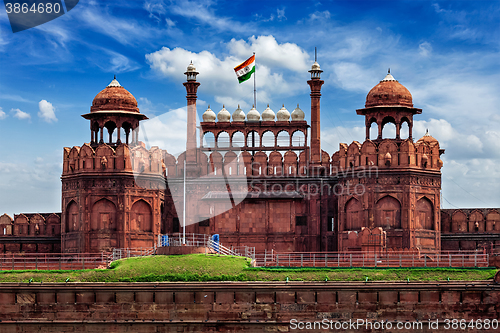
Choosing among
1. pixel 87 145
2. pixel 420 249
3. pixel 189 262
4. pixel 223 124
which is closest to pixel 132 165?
pixel 87 145

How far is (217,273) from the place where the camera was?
44406 mm

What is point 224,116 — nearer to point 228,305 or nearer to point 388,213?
point 388,213

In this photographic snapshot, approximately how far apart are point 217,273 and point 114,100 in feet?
73.6

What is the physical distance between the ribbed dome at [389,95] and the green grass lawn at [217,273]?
60.6ft

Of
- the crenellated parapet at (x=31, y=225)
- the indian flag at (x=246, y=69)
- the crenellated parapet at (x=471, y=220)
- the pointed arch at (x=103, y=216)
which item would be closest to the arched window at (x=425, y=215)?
the crenellated parapet at (x=471, y=220)

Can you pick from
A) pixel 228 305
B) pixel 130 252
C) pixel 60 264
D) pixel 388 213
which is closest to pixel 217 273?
pixel 228 305

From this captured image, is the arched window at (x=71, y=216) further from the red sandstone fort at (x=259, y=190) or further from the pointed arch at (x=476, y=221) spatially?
the pointed arch at (x=476, y=221)

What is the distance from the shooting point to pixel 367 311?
41.8 metres

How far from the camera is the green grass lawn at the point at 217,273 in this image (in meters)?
43.5

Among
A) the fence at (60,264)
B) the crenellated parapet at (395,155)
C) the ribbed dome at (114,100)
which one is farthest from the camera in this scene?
the ribbed dome at (114,100)

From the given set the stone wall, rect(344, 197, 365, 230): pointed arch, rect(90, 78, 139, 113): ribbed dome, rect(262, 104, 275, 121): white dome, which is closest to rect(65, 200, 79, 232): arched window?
rect(90, 78, 139, 113): ribbed dome

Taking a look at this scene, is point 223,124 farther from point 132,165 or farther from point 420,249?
point 420,249

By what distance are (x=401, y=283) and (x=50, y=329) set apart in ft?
69.5

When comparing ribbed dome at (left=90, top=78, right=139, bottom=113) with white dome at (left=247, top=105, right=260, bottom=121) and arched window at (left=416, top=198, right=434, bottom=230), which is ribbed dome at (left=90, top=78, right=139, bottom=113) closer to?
white dome at (left=247, top=105, right=260, bottom=121)
